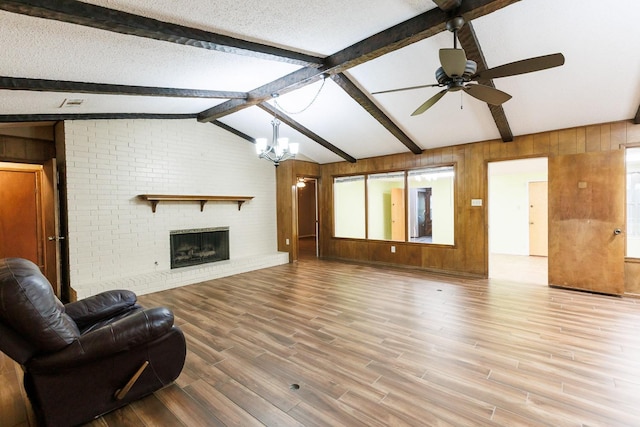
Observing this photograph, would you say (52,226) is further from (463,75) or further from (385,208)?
(385,208)

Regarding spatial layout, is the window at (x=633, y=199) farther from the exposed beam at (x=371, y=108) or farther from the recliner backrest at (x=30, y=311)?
the recliner backrest at (x=30, y=311)

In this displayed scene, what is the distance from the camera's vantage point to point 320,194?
802 centimetres

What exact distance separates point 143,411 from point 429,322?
2.82m

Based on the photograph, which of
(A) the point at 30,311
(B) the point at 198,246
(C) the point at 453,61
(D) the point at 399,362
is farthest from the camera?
(B) the point at 198,246

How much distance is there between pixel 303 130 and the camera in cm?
593

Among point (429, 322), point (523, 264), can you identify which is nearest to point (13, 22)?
point (429, 322)

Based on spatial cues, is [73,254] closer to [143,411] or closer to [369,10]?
[143,411]

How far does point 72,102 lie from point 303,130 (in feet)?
11.6

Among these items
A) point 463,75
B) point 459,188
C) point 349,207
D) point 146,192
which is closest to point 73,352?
point 463,75

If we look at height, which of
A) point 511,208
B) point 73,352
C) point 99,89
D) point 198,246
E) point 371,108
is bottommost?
point 73,352

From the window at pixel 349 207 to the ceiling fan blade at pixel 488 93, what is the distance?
4.66 m

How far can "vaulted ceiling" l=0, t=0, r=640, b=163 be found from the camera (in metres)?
2.38

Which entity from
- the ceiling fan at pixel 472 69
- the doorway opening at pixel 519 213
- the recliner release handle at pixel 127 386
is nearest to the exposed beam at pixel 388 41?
the ceiling fan at pixel 472 69

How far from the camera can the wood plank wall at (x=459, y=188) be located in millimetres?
4465
